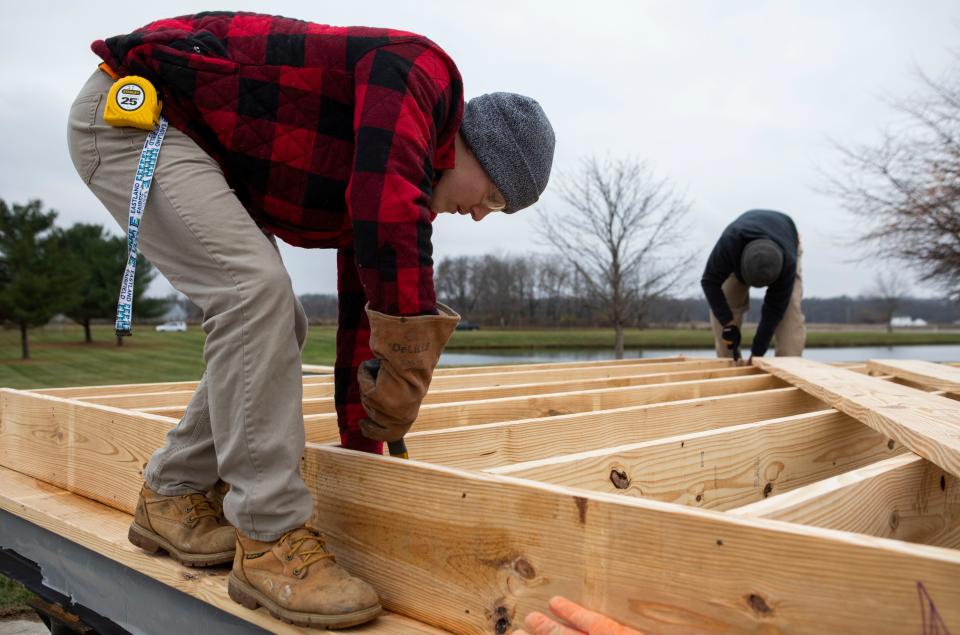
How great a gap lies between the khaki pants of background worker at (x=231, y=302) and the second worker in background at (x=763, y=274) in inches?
175

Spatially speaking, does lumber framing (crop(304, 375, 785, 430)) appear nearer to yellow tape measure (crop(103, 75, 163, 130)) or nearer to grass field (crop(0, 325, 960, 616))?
yellow tape measure (crop(103, 75, 163, 130))

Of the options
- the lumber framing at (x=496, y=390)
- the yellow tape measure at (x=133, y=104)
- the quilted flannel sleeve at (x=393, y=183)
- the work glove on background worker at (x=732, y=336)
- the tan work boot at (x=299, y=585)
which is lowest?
the tan work boot at (x=299, y=585)

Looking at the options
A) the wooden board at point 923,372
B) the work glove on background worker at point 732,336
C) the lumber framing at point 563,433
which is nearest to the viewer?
the lumber framing at point 563,433

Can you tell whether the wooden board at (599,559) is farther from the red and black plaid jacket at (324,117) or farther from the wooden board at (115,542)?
the red and black plaid jacket at (324,117)

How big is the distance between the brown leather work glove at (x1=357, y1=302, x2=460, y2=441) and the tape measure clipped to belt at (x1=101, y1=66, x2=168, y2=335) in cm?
58

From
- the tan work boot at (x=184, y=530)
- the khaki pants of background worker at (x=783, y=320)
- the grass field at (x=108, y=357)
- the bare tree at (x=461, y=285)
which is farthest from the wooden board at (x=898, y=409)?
the bare tree at (x=461, y=285)

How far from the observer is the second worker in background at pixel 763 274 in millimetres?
5133

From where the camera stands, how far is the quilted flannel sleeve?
4.38 ft

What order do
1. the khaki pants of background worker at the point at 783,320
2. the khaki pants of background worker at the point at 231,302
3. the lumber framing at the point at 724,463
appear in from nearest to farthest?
1. the khaki pants of background worker at the point at 231,302
2. the lumber framing at the point at 724,463
3. the khaki pants of background worker at the point at 783,320

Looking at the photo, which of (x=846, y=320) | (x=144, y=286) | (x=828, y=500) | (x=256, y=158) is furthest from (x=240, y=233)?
(x=846, y=320)

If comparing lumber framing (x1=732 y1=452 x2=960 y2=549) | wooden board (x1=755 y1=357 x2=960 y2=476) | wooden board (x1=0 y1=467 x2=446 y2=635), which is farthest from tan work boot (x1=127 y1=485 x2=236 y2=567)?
wooden board (x1=755 y1=357 x2=960 y2=476)

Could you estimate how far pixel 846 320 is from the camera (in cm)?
5428

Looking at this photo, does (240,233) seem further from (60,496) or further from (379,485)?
(60,496)

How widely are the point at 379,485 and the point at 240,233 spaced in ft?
2.21
